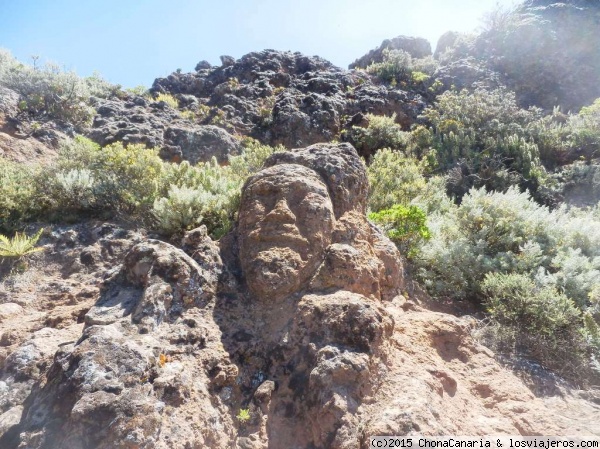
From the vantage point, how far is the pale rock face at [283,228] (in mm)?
3131

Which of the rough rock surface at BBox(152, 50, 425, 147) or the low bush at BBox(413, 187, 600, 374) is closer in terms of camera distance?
the low bush at BBox(413, 187, 600, 374)

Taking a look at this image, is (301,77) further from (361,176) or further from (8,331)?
(8,331)

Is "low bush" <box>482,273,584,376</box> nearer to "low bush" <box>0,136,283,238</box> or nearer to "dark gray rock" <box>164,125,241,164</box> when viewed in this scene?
"low bush" <box>0,136,283,238</box>

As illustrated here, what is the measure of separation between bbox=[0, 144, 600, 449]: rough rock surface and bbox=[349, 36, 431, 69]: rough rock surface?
24062 mm

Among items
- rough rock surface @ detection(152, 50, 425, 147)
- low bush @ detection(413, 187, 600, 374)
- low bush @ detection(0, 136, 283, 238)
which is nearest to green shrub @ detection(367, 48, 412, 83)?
rough rock surface @ detection(152, 50, 425, 147)

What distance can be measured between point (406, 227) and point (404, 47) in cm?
2346

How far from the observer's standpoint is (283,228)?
3361 mm

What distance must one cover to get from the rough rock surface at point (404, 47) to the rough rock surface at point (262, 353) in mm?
24062

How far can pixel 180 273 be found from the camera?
10.2 feet

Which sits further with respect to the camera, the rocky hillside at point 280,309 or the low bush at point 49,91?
the low bush at point 49,91

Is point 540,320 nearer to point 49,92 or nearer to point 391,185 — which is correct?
point 391,185

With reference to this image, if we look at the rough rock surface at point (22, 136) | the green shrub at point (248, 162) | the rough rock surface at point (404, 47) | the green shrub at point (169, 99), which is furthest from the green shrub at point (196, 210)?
the rough rock surface at point (404, 47)

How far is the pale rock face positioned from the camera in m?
3.13

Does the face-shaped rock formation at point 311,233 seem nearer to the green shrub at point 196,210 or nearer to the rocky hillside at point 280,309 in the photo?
the rocky hillside at point 280,309
